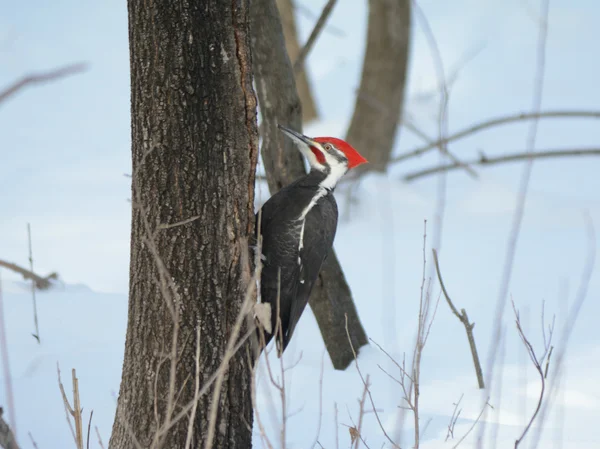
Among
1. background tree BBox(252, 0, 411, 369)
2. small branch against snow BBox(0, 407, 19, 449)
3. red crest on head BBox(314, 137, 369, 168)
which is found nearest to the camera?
small branch against snow BBox(0, 407, 19, 449)

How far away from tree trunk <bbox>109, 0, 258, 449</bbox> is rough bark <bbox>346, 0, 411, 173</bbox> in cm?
478

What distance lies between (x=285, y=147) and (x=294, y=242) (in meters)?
0.76

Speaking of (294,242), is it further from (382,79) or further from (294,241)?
(382,79)

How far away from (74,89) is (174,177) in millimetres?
7580

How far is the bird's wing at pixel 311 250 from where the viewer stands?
3.20m

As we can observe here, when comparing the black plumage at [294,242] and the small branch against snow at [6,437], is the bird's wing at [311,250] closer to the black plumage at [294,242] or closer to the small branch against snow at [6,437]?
the black plumage at [294,242]

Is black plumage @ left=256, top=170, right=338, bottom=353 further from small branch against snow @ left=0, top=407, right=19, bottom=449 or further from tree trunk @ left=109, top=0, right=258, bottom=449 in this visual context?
small branch against snow @ left=0, top=407, right=19, bottom=449

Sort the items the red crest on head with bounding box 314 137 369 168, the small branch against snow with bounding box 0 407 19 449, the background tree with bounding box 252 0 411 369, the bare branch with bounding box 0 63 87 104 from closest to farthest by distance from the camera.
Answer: the bare branch with bounding box 0 63 87 104 < the small branch against snow with bounding box 0 407 19 449 < the red crest on head with bounding box 314 137 369 168 < the background tree with bounding box 252 0 411 369

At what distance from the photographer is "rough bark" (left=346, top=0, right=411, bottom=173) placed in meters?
7.13

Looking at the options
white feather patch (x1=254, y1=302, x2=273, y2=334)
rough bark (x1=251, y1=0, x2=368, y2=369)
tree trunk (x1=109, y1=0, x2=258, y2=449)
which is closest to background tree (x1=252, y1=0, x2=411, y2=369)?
rough bark (x1=251, y1=0, x2=368, y2=369)

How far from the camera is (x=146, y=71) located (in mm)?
2301

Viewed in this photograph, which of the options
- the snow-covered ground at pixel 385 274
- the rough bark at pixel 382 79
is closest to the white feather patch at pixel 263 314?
the snow-covered ground at pixel 385 274

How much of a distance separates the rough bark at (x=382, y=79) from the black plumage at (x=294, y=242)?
152 inches

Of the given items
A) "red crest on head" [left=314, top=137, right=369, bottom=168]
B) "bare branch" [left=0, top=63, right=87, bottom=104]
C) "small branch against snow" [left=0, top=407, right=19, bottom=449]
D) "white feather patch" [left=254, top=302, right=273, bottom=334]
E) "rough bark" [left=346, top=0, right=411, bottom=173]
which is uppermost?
"rough bark" [left=346, top=0, right=411, bottom=173]
